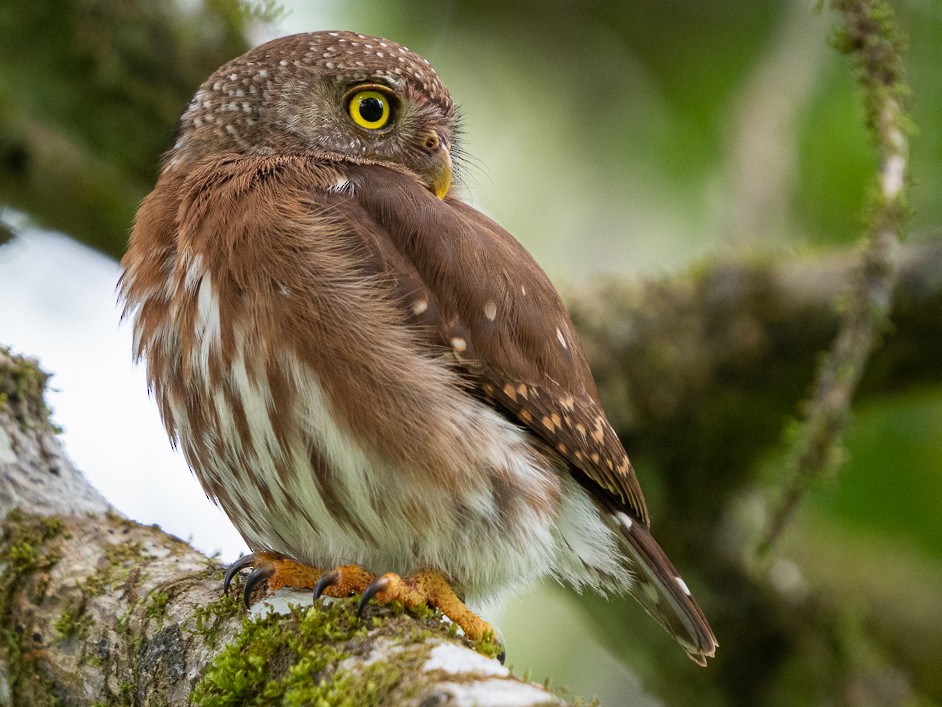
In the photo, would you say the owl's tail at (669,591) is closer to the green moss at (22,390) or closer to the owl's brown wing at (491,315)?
the owl's brown wing at (491,315)

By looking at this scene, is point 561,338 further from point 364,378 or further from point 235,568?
point 235,568

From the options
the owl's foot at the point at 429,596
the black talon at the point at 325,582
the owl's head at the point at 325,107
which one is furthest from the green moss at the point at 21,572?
the owl's head at the point at 325,107

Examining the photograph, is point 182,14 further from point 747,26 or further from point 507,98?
point 747,26

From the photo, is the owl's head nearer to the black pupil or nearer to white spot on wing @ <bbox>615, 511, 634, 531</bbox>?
the black pupil

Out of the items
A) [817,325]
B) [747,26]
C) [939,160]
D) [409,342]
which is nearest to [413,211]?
[409,342]

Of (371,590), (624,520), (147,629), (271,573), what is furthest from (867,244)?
(147,629)

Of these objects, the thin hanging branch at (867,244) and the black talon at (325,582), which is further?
the thin hanging branch at (867,244)

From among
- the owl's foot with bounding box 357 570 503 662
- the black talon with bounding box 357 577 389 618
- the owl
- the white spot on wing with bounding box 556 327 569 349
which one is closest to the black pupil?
the owl
